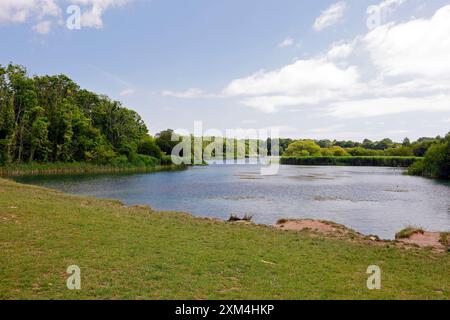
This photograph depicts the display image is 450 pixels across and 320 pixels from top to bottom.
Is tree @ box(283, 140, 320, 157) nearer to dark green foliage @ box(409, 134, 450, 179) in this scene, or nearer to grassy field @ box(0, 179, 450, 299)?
dark green foliage @ box(409, 134, 450, 179)

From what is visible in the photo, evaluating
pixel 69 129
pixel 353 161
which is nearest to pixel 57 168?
pixel 69 129

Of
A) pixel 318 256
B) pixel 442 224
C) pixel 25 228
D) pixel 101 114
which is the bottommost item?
pixel 442 224

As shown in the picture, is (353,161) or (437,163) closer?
(437,163)

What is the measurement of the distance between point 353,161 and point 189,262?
139671 millimetres

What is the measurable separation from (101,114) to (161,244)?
3549 inches

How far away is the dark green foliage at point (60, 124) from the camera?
6762 cm

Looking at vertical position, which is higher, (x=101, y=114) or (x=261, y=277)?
(x=101, y=114)

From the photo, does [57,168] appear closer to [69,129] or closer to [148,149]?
[69,129]

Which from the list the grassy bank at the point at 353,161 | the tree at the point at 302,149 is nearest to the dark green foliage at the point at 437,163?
the grassy bank at the point at 353,161

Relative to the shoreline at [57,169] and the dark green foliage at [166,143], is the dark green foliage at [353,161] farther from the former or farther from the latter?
the shoreline at [57,169]

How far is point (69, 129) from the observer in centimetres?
7875
